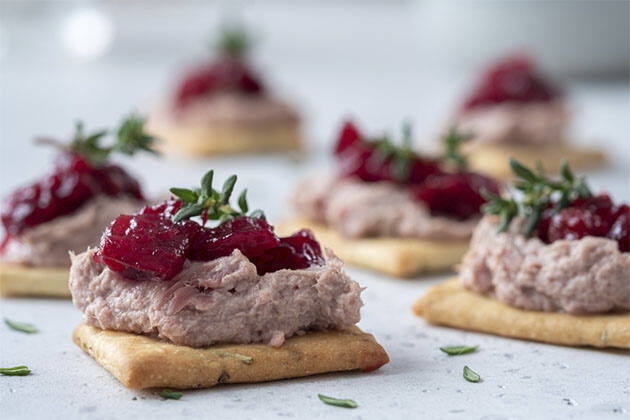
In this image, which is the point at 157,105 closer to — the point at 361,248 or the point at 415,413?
the point at 361,248

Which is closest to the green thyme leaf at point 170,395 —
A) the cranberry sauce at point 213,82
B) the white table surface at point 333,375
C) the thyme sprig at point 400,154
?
the white table surface at point 333,375

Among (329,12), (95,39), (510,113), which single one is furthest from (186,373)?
(329,12)

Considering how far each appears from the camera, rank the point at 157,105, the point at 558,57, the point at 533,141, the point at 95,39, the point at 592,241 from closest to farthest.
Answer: the point at 592,241
the point at 533,141
the point at 157,105
the point at 558,57
the point at 95,39

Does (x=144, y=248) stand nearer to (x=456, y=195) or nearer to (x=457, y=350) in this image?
(x=457, y=350)

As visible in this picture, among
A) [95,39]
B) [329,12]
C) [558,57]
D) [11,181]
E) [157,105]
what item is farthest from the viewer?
[329,12]

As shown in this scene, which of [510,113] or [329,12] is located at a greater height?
[329,12]

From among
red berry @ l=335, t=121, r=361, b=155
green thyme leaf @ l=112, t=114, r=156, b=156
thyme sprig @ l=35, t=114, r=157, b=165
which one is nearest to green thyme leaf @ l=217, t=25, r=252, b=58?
red berry @ l=335, t=121, r=361, b=155

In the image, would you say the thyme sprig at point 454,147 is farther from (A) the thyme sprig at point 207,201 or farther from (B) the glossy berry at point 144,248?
(B) the glossy berry at point 144,248
